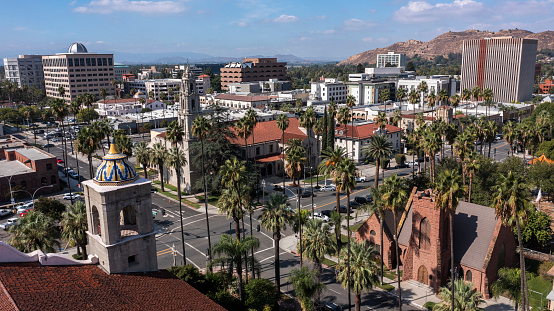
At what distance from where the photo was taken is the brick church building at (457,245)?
4541 cm

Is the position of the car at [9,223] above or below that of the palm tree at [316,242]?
below

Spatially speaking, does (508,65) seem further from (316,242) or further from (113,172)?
(113,172)

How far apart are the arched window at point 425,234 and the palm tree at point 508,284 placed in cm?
781

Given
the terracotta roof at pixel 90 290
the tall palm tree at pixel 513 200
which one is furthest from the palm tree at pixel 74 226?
the tall palm tree at pixel 513 200

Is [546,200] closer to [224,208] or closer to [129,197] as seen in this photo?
[224,208]

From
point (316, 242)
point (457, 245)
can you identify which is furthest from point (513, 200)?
point (316, 242)

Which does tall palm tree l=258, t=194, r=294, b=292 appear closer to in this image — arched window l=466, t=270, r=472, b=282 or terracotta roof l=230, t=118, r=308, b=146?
arched window l=466, t=270, r=472, b=282

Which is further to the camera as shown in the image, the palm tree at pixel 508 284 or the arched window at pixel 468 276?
the arched window at pixel 468 276

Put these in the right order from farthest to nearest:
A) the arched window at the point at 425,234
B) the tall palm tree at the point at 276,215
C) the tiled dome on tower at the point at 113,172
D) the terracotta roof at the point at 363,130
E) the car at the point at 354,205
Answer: the terracotta roof at the point at 363,130
the car at the point at 354,205
the arched window at the point at 425,234
the tall palm tree at the point at 276,215
the tiled dome on tower at the point at 113,172

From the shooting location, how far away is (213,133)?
7869 cm

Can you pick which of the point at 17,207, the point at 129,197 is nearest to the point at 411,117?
the point at 17,207

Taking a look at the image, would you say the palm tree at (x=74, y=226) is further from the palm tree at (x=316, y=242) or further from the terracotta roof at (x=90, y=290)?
the palm tree at (x=316, y=242)

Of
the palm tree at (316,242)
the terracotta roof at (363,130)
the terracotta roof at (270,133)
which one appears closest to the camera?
the palm tree at (316,242)

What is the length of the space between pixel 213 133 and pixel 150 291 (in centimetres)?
5420
